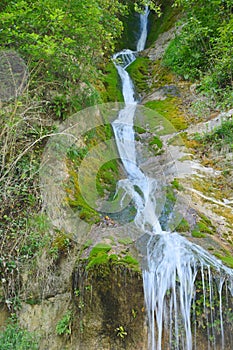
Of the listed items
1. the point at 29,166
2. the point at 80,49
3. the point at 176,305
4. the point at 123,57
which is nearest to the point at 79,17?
the point at 80,49

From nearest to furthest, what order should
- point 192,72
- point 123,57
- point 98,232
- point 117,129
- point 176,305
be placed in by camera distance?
point 176,305 < point 98,232 < point 117,129 < point 192,72 < point 123,57

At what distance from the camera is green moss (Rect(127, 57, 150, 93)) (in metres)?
10.1

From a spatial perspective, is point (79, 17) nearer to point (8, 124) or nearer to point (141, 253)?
point (8, 124)

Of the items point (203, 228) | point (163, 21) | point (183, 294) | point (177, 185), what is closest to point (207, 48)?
point (177, 185)

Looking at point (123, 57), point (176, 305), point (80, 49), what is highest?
point (123, 57)

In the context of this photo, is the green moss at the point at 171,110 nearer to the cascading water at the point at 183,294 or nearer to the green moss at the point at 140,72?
the green moss at the point at 140,72

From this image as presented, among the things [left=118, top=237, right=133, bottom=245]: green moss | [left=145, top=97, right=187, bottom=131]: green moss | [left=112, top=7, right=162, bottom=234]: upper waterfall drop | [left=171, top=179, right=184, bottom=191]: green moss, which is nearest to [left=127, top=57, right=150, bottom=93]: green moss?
[left=112, top=7, right=162, bottom=234]: upper waterfall drop

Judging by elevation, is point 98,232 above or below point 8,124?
below

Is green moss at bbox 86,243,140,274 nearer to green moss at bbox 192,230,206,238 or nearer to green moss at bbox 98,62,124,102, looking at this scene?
green moss at bbox 192,230,206,238

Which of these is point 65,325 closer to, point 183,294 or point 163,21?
point 183,294

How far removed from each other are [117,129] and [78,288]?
4.40 meters

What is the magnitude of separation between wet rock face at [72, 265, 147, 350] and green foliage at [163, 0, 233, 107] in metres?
5.05

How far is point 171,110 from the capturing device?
845 centimetres

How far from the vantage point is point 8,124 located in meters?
4.38
